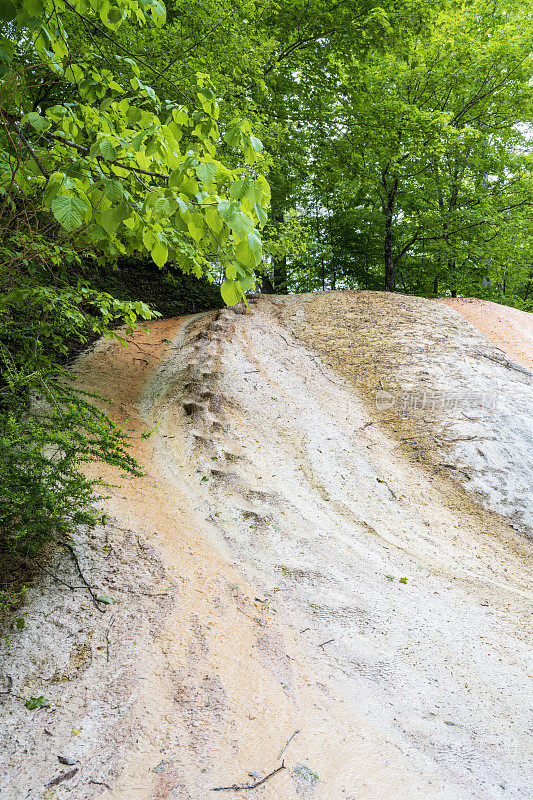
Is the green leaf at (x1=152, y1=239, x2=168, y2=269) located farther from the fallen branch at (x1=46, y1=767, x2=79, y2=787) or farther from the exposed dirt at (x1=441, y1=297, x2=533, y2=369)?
the exposed dirt at (x1=441, y1=297, x2=533, y2=369)

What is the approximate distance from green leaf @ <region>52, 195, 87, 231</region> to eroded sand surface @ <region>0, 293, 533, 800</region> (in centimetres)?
224

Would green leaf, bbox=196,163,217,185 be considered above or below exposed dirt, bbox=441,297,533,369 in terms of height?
below

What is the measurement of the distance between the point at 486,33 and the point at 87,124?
38.9 feet

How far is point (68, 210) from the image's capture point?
1728mm

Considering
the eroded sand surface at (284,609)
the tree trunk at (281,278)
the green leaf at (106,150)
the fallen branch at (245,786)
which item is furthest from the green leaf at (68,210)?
the tree trunk at (281,278)

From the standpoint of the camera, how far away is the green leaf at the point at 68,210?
1.70 meters

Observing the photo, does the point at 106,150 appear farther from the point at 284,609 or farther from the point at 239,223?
the point at 284,609

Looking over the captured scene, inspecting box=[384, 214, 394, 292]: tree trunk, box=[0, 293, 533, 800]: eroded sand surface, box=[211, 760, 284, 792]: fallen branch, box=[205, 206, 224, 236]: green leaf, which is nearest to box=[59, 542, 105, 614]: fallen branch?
box=[0, 293, 533, 800]: eroded sand surface

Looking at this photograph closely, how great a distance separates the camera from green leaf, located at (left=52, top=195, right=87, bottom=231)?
5.59 ft

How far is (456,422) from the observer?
6.71 metres

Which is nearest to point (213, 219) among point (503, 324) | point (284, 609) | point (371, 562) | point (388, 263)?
point (284, 609)

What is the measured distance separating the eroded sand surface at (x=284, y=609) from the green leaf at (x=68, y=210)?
2.24 meters

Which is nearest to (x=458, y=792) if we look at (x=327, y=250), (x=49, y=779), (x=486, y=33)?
(x=49, y=779)

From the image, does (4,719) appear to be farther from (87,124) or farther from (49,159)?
(87,124)
